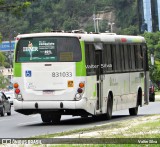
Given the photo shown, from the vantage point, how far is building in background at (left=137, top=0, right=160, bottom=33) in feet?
482

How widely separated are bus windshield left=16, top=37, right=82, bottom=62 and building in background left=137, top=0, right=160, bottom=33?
119 metres

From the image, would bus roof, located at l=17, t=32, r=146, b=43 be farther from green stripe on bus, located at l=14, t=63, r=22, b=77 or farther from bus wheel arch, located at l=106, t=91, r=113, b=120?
bus wheel arch, located at l=106, t=91, r=113, b=120

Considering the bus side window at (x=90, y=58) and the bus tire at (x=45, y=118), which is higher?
the bus side window at (x=90, y=58)

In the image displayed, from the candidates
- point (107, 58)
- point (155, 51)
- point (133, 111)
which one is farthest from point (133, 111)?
point (155, 51)

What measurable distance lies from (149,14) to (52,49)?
12342 centimetres

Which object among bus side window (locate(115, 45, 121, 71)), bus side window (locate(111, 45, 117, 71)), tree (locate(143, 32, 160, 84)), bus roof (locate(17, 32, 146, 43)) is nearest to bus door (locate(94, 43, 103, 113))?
bus roof (locate(17, 32, 146, 43))

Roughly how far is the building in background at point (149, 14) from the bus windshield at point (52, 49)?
119 metres

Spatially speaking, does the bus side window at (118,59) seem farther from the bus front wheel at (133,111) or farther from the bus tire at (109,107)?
the bus front wheel at (133,111)

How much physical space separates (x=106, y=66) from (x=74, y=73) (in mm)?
2645

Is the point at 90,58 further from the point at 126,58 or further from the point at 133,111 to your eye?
the point at 133,111

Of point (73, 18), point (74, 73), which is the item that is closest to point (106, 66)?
point (74, 73)

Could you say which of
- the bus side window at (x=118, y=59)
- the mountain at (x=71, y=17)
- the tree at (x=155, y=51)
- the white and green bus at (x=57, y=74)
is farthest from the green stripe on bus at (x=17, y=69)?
the mountain at (x=71, y=17)

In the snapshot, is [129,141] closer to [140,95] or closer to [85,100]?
[85,100]

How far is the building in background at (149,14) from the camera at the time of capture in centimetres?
14700
